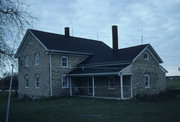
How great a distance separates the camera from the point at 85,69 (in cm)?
2848

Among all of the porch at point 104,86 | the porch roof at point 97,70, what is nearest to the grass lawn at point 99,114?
the porch roof at point 97,70

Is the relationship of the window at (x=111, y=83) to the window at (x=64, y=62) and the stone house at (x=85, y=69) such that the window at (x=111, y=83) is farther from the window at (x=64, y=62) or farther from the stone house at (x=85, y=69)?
the window at (x=64, y=62)

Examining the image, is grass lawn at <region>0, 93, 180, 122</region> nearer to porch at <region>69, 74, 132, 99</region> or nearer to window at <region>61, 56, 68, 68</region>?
porch at <region>69, 74, 132, 99</region>

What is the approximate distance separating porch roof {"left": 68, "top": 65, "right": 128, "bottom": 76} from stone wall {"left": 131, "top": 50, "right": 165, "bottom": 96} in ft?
5.77

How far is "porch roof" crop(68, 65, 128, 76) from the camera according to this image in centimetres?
2355

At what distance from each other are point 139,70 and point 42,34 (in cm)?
1312

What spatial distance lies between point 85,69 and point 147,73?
702cm

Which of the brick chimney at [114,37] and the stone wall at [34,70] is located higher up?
the brick chimney at [114,37]

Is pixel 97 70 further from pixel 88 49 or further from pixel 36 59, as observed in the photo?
pixel 36 59

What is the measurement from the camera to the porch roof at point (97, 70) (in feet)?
77.3

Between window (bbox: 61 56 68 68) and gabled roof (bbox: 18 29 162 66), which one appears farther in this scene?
window (bbox: 61 56 68 68)

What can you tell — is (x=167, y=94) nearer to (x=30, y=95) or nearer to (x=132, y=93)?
(x=132, y=93)

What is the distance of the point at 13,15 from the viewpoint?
10.9 m

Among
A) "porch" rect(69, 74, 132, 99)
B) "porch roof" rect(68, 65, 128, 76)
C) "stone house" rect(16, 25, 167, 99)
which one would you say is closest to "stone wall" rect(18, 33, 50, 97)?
"stone house" rect(16, 25, 167, 99)
